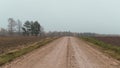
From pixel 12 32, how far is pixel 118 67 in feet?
436

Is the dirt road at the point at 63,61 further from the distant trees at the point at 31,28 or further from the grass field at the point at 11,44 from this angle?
the distant trees at the point at 31,28

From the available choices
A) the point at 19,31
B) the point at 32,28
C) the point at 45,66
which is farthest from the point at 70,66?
the point at 19,31

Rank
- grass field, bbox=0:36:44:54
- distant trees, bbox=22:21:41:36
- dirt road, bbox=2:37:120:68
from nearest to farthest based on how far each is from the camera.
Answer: dirt road, bbox=2:37:120:68 → grass field, bbox=0:36:44:54 → distant trees, bbox=22:21:41:36

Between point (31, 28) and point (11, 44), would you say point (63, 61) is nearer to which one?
point (11, 44)

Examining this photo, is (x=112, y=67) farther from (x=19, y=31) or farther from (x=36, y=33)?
(x=19, y=31)

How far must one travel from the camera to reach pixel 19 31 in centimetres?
15488

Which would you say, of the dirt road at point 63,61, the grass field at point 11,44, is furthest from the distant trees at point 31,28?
the dirt road at point 63,61

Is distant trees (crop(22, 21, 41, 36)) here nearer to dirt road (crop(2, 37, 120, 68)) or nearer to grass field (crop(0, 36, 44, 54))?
grass field (crop(0, 36, 44, 54))

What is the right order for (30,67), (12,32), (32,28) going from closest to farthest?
(30,67)
(32,28)
(12,32)

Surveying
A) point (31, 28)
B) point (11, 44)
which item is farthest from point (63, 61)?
point (31, 28)

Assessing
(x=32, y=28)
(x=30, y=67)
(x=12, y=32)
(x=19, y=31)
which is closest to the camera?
(x=30, y=67)

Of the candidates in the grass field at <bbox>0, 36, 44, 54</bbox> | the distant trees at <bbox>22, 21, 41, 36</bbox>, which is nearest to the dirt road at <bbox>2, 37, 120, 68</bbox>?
the grass field at <bbox>0, 36, 44, 54</bbox>

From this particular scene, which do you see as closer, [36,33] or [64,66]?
[64,66]

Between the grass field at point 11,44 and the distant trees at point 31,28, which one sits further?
the distant trees at point 31,28
